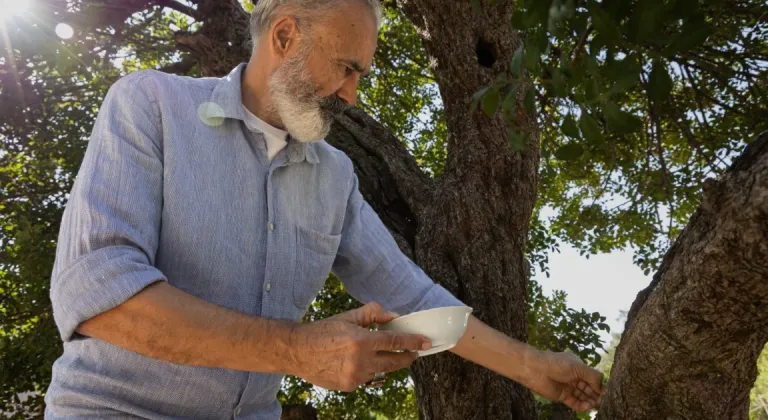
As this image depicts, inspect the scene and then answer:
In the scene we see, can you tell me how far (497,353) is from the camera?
2.10 metres

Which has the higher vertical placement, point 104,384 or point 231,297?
point 231,297

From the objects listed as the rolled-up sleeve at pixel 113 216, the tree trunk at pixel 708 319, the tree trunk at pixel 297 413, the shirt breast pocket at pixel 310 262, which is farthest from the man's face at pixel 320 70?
the tree trunk at pixel 297 413

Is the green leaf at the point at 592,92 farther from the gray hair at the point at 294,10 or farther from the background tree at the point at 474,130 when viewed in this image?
the gray hair at the point at 294,10

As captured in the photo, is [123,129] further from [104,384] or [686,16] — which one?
[686,16]

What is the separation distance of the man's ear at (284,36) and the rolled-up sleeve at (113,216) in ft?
1.42

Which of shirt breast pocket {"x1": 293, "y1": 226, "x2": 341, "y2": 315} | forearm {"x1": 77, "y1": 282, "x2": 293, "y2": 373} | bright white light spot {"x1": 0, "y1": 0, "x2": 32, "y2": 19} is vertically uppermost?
bright white light spot {"x1": 0, "y1": 0, "x2": 32, "y2": 19}

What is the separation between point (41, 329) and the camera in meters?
5.17

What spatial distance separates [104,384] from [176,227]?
15.7 inches

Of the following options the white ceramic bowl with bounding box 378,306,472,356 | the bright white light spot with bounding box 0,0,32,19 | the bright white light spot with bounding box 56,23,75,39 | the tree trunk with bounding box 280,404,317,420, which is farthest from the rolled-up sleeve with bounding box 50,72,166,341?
the tree trunk with bounding box 280,404,317,420

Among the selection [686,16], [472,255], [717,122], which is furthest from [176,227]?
[717,122]

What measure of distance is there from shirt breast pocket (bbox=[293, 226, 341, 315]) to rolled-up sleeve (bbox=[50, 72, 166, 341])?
426 millimetres

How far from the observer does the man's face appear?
6.61ft

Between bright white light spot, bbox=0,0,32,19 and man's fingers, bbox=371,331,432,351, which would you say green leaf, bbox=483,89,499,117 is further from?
bright white light spot, bbox=0,0,32,19

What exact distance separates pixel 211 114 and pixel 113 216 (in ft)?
1.63
